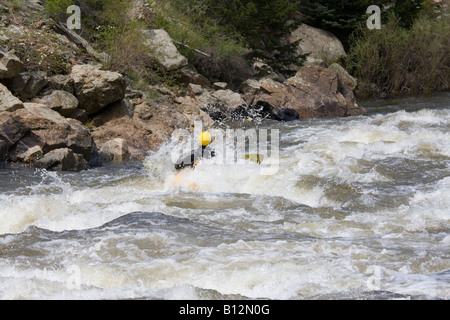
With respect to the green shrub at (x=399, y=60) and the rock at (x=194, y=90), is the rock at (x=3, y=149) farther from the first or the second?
the green shrub at (x=399, y=60)

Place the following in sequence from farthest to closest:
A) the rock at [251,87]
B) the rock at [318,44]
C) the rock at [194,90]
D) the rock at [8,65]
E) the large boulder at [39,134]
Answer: the rock at [318,44]
the rock at [251,87]
the rock at [194,90]
the rock at [8,65]
the large boulder at [39,134]

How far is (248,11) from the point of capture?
642 inches

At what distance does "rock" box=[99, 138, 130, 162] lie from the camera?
353 inches

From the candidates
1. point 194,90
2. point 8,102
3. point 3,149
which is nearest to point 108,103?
point 8,102

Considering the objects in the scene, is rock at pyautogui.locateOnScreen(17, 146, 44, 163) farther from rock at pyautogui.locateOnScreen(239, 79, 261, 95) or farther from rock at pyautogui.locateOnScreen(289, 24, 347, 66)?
rock at pyautogui.locateOnScreen(289, 24, 347, 66)

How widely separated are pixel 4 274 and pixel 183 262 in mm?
1205

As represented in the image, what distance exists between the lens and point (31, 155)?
7969 millimetres

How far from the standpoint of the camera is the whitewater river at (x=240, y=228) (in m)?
3.74

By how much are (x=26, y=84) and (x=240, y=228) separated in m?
5.82

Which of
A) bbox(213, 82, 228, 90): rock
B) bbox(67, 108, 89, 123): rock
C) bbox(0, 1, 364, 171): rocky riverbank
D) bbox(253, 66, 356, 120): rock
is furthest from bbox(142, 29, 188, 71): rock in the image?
bbox(67, 108, 89, 123): rock

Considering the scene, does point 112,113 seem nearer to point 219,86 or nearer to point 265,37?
point 219,86

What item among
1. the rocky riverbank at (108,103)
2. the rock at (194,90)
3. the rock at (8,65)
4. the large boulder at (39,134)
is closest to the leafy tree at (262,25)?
the rocky riverbank at (108,103)

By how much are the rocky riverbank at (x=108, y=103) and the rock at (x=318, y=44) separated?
2.48 metres

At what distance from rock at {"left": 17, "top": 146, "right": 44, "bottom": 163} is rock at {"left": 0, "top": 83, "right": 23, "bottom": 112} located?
2.37 ft
